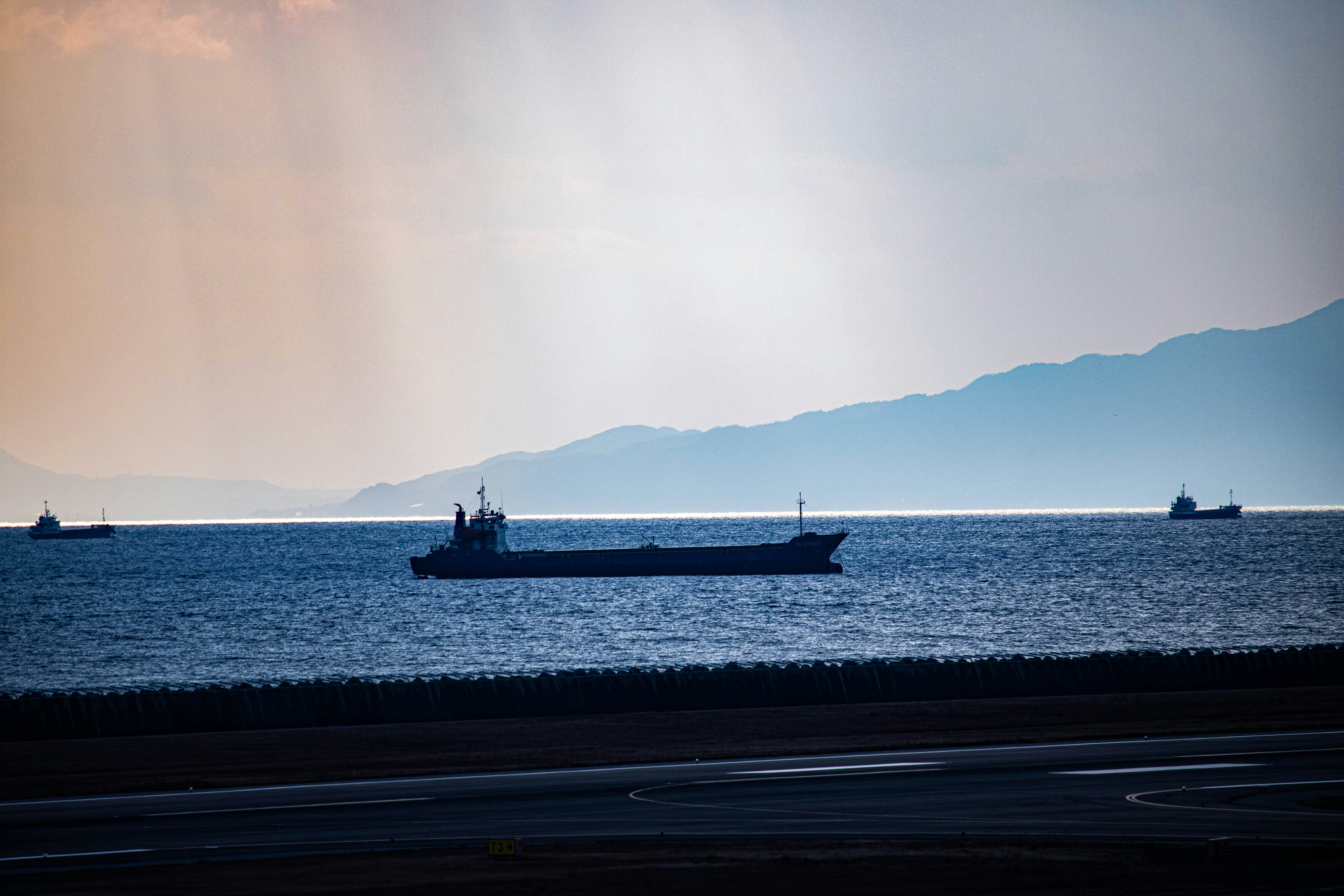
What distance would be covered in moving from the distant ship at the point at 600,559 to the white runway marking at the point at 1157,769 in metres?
106

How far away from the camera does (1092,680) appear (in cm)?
4144

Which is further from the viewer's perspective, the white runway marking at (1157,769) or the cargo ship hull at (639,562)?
the cargo ship hull at (639,562)

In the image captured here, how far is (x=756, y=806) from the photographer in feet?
76.7

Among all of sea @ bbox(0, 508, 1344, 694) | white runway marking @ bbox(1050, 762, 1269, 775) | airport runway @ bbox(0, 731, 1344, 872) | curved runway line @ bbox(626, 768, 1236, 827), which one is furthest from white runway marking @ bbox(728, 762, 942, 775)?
sea @ bbox(0, 508, 1344, 694)

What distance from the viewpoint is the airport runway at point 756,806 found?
20750 millimetres

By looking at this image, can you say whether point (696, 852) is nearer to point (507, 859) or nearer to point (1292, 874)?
point (507, 859)

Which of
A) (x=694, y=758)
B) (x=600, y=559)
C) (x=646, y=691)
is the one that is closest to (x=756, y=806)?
(x=694, y=758)

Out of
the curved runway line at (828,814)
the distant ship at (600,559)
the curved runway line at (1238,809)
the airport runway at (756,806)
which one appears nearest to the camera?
the airport runway at (756,806)

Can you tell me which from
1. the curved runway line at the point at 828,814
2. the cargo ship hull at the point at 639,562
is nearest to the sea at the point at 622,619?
the cargo ship hull at the point at 639,562

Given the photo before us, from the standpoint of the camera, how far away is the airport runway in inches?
817

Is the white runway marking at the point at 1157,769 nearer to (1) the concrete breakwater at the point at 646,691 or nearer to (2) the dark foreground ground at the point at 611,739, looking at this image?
(2) the dark foreground ground at the point at 611,739

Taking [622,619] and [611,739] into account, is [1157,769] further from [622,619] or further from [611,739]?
[622,619]

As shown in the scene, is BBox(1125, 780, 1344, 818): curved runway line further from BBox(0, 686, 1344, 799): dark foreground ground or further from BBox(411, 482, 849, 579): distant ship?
BBox(411, 482, 849, 579): distant ship

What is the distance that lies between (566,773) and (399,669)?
118 feet
